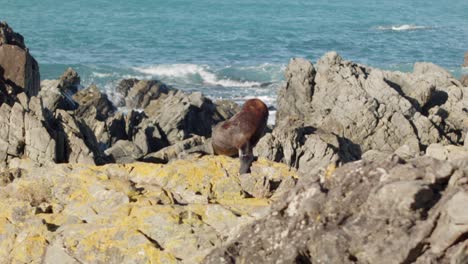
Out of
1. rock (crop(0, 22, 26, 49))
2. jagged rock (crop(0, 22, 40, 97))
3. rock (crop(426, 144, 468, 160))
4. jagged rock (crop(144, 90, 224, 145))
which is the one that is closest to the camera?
rock (crop(426, 144, 468, 160))

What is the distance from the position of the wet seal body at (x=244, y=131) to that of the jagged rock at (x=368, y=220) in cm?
736

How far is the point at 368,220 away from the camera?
7.64 metres

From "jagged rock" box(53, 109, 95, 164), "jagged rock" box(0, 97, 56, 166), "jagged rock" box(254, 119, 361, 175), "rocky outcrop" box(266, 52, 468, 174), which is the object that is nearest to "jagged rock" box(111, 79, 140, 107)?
"rocky outcrop" box(266, 52, 468, 174)

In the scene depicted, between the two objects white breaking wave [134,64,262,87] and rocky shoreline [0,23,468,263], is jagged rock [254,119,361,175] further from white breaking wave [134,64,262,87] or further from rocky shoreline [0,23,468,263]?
white breaking wave [134,64,262,87]

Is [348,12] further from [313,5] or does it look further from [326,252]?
[326,252]

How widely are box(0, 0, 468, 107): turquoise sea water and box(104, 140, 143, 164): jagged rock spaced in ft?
102

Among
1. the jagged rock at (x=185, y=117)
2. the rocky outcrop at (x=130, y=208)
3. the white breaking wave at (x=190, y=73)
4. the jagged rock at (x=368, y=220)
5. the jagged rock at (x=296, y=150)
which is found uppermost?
the jagged rock at (x=368, y=220)

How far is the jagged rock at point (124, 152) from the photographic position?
3219 cm

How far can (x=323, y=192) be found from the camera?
321 inches

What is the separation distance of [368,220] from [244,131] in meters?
8.73

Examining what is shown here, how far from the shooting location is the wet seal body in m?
16.0

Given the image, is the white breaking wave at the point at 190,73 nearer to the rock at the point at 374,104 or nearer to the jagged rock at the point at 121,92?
the jagged rock at the point at 121,92

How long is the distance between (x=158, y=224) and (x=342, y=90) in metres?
32.9

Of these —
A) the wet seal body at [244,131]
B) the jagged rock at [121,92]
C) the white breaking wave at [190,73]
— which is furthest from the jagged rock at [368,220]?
the white breaking wave at [190,73]
